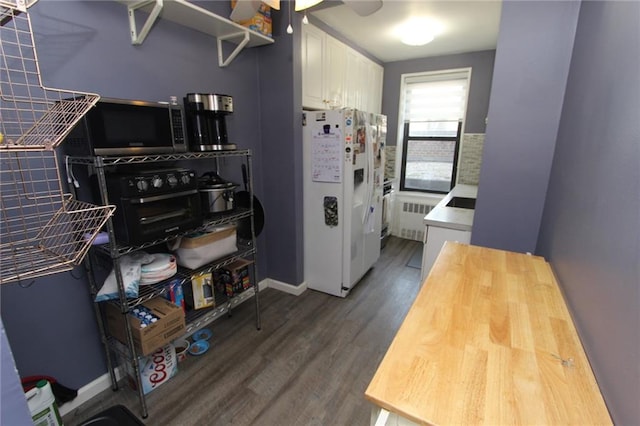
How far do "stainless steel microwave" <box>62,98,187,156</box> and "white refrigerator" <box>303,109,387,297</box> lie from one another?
3.93ft

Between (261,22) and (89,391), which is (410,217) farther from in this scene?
(89,391)

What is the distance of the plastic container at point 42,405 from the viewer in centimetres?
131

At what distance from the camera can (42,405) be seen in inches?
52.8

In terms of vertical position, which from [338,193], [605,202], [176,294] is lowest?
[176,294]

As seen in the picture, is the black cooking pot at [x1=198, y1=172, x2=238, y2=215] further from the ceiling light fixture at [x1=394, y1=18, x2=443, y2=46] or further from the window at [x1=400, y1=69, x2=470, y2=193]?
the window at [x1=400, y1=69, x2=470, y2=193]

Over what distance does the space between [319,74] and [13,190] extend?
93.9 inches

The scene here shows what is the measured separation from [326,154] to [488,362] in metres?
1.99

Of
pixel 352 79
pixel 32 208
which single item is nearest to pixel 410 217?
pixel 352 79

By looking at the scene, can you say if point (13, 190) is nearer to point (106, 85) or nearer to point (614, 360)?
point (106, 85)

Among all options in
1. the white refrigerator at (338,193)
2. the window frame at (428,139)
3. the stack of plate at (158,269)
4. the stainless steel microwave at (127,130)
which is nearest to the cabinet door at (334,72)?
the white refrigerator at (338,193)

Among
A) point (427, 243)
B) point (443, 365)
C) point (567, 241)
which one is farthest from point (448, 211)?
point (443, 365)

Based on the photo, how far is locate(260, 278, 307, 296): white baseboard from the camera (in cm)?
285

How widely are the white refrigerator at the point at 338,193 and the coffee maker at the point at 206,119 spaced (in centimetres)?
88

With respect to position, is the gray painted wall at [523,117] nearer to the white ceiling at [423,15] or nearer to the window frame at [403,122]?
the white ceiling at [423,15]
